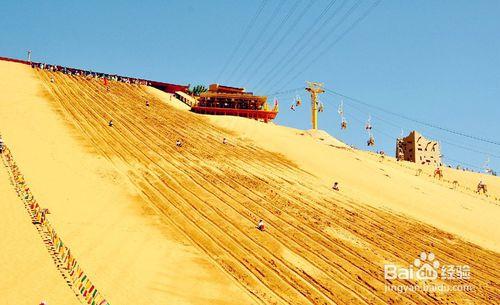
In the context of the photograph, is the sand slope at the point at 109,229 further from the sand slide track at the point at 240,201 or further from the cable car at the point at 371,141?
the cable car at the point at 371,141

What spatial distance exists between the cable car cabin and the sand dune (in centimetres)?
Answer: 869

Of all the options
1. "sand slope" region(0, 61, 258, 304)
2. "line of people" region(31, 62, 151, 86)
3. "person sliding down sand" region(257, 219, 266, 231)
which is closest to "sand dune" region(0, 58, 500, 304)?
"sand slope" region(0, 61, 258, 304)

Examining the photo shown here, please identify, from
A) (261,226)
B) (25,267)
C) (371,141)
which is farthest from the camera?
(371,141)

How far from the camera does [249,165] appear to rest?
34969 millimetres

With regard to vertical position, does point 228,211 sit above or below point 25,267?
below

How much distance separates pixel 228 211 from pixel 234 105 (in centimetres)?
3374

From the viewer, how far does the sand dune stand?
1714cm

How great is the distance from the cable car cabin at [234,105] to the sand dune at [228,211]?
8693 millimetres

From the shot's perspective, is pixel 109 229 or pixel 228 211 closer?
pixel 109 229

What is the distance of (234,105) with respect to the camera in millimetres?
57188

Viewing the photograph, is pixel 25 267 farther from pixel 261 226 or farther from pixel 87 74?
pixel 87 74

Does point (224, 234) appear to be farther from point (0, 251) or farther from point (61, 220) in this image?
point (0, 251)

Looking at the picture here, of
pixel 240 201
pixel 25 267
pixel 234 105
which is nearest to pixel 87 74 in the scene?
pixel 234 105

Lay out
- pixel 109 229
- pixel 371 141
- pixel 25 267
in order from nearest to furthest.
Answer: pixel 25 267, pixel 109 229, pixel 371 141
